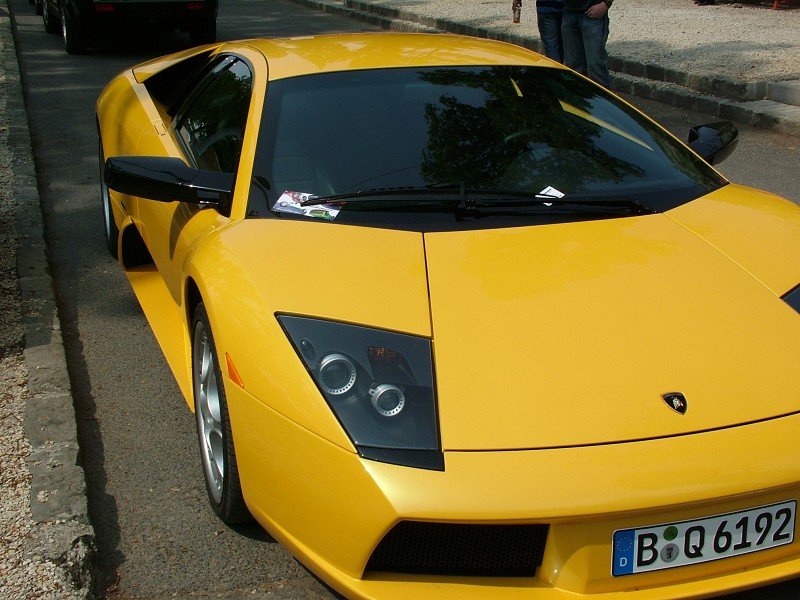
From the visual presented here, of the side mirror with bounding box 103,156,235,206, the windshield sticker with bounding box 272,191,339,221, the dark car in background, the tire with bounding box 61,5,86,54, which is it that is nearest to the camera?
the windshield sticker with bounding box 272,191,339,221

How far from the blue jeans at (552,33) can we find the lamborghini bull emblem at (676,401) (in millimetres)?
7080

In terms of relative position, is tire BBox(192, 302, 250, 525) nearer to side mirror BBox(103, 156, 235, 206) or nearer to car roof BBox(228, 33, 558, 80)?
side mirror BBox(103, 156, 235, 206)

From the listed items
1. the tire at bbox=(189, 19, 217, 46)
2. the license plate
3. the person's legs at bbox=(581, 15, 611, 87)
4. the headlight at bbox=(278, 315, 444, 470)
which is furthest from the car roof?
the tire at bbox=(189, 19, 217, 46)

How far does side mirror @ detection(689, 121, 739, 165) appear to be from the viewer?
154 inches

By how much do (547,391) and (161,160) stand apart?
1.69m

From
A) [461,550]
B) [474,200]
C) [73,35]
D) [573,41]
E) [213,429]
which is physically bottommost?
[73,35]

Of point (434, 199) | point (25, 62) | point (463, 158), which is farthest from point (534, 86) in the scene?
point (25, 62)

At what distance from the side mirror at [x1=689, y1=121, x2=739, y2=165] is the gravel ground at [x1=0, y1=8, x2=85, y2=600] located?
2581mm

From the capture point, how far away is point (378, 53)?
3828mm

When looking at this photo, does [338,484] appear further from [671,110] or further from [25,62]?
[25,62]

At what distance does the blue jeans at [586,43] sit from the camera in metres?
8.38

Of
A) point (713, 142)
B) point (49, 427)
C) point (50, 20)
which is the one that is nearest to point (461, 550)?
point (49, 427)

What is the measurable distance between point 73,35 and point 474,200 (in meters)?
10.6

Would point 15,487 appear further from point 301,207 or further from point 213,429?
point 301,207
